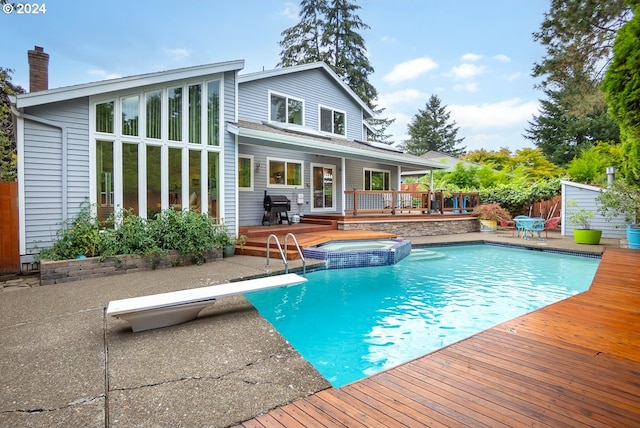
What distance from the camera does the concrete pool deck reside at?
2.19 metres

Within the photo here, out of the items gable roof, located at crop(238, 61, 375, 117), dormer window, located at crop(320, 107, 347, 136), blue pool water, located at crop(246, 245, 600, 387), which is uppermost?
gable roof, located at crop(238, 61, 375, 117)

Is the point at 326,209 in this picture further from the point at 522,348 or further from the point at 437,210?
the point at 522,348

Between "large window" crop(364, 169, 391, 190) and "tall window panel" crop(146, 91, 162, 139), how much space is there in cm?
970

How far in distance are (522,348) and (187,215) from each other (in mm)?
6941

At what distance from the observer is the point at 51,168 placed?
6.66m

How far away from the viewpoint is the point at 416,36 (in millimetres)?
16922

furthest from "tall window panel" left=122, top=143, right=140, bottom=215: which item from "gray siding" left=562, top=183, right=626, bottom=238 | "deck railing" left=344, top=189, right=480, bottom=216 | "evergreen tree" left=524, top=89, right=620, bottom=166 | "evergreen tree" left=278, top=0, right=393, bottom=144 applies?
"evergreen tree" left=524, top=89, right=620, bottom=166

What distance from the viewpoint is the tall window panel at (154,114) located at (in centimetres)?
781

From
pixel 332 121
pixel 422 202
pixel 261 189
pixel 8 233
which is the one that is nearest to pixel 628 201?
pixel 422 202

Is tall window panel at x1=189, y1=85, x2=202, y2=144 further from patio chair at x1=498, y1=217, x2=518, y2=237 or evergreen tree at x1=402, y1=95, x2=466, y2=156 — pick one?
evergreen tree at x1=402, y1=95, x2=466, y2=156

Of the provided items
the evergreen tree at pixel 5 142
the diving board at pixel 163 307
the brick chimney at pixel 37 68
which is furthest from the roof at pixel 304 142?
the evergreen tree at pixel 5 142

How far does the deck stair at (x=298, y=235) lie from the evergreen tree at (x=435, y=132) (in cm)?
3409

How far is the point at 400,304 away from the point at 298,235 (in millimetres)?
5348

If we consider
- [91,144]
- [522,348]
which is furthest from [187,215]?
[522,348]
